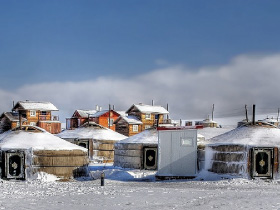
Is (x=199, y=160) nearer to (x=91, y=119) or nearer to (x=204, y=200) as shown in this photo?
(x=204, y=200)

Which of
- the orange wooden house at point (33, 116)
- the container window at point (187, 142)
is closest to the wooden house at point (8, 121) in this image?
the orange wooden house at point (33, 116)

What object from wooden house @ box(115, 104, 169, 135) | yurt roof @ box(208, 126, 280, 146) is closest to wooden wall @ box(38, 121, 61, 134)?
wooden house @ box(115, 104, 169, 135)

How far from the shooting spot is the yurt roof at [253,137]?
21.8 m

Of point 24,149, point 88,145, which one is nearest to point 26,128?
point 24,149

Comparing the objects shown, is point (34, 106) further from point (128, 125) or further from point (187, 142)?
point (187, 142)

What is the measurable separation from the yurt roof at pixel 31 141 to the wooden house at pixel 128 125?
3288 centimetres

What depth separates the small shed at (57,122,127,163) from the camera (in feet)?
112

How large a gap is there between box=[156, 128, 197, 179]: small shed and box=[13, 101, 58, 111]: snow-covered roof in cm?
3735

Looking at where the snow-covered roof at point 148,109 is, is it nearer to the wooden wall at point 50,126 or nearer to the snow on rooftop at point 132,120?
the snow on rooftop at point 132,120

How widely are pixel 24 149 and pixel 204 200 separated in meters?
10.1

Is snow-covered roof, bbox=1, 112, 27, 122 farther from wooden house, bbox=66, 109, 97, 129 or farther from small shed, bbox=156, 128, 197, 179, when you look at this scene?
small shed, bbox=156, 128, 197, 179

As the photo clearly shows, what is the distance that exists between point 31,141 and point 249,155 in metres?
10.8

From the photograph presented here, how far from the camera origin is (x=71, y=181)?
70.2ft

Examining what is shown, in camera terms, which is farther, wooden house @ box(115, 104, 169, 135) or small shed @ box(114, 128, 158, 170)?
wooden house @ box(115, 104, 169, 135)
